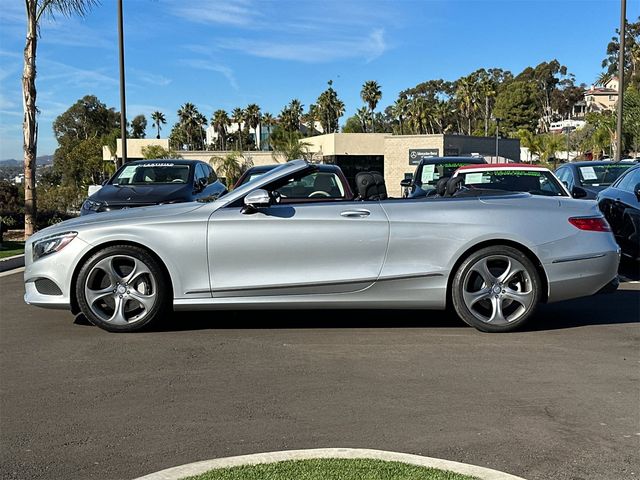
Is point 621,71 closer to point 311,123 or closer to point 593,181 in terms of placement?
point 593,181

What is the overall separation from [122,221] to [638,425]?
4254mm

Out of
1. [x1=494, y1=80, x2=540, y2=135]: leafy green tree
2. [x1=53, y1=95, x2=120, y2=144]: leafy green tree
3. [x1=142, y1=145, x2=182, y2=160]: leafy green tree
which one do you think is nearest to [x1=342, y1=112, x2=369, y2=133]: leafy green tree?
[x1=494, y1=80, x2=540, y2=135]: leafy green tree

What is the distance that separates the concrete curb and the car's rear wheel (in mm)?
2672

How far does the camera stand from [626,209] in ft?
29.8

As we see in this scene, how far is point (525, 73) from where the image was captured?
4267 inches

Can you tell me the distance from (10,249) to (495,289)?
9.74 metres

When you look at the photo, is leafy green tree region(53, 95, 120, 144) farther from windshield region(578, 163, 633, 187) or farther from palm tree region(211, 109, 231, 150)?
windshield region(578, 163, 633, 187)

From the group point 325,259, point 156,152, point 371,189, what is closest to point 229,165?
point 156,152

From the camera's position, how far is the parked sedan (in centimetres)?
938

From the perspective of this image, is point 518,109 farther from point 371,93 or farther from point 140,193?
point 140,193

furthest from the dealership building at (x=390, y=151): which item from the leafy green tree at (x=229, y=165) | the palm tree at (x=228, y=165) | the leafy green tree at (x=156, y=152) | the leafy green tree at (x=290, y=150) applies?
the palm tree at (x=228, y=165)

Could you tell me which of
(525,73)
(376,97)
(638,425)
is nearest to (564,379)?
(638,425)

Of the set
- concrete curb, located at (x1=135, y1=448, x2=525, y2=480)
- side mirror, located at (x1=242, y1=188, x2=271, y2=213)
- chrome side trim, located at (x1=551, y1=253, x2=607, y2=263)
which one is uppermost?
side mirror, located at (x1=242, y1=188, x2=271, y2=213)

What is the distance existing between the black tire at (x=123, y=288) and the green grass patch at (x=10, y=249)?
624 centimetres
